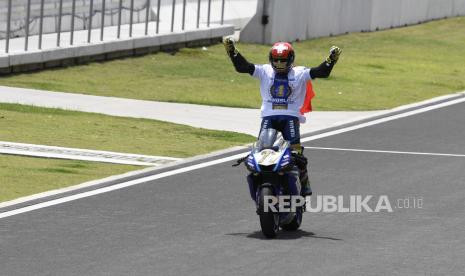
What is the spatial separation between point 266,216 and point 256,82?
52.9 feet

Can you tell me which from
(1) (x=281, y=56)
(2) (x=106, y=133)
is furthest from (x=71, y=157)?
(1) (x=281, y=56)

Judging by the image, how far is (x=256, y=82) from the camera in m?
28.5

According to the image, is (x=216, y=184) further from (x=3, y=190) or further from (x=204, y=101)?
(x=204, y=101)

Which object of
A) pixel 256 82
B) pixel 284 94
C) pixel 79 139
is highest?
pixel 256 82

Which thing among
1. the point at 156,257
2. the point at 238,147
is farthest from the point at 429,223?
the point at 238,147

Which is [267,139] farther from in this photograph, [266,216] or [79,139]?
[79,139]

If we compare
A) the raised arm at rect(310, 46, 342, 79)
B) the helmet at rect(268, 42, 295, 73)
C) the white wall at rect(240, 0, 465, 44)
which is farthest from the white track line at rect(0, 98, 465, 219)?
the white wall at rect(240, 0, 465, 44)

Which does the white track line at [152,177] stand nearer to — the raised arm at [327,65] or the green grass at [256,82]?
the green grass at [256,82]

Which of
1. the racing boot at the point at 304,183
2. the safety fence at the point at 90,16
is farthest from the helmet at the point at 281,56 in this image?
the safety fence at the point at 90,16

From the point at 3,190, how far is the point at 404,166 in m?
5.47

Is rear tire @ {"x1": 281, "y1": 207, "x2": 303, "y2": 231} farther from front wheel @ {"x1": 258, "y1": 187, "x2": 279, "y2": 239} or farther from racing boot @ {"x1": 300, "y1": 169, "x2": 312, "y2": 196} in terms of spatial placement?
front wheel @ {"x1": 258, "y1": 187, "x2": 279, "y2": 239}

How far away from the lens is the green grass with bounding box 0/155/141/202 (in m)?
15.4

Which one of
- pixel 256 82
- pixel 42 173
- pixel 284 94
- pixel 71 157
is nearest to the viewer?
pixel 284 94

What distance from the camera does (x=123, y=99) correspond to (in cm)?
2480
